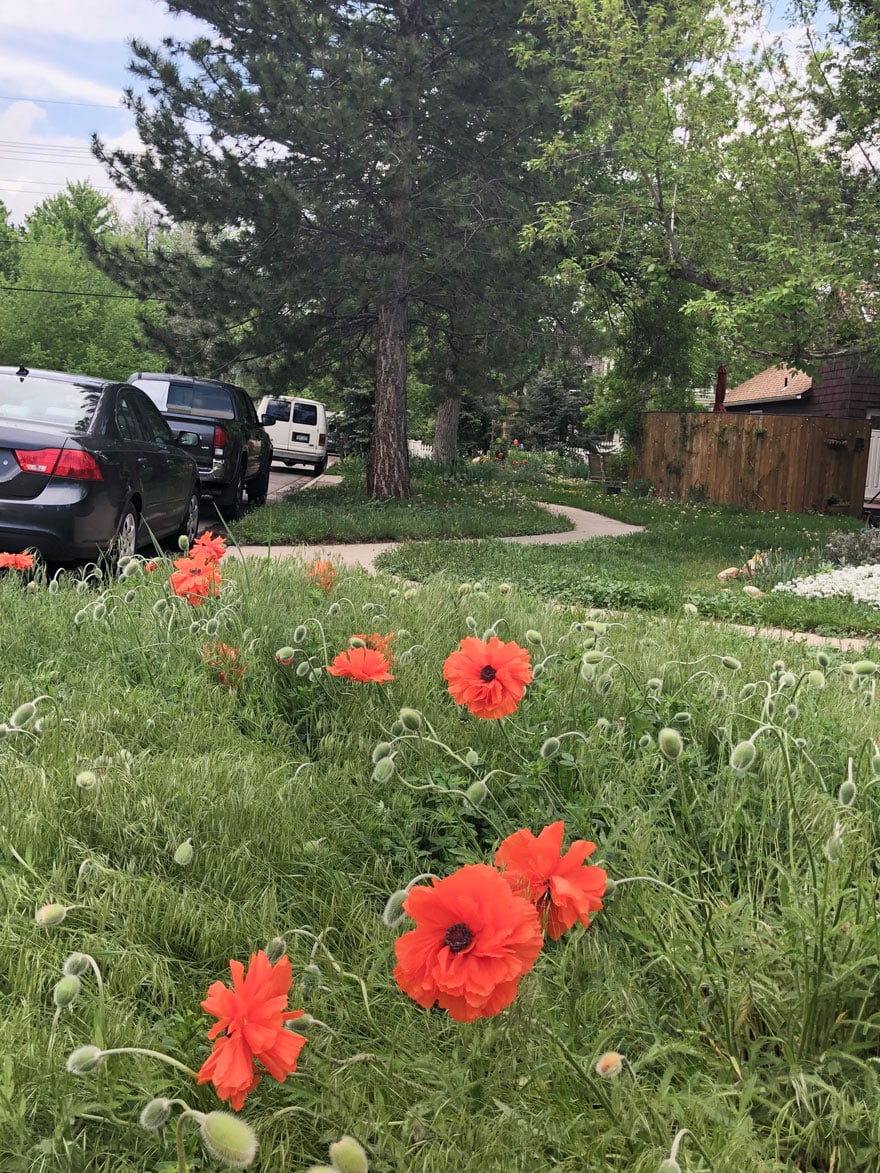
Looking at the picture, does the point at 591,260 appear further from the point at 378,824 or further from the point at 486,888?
the point at 486,888

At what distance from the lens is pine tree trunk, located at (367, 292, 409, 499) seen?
1559 centimetres

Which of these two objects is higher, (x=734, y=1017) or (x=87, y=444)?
(x=87, y=444)

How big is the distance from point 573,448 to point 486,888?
38015 mm

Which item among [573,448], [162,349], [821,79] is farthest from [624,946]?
[573,448]

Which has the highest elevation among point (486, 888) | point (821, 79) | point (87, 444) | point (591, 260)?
point (821, 79)

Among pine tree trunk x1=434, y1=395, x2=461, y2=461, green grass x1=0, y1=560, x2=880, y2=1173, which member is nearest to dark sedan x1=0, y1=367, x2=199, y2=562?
green grass x1=0, y1=560, x2=880, y2=1173

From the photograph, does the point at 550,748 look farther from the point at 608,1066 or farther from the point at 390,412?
the point at 390,412

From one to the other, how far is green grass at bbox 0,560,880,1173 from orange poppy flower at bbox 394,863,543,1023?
0.89 ft

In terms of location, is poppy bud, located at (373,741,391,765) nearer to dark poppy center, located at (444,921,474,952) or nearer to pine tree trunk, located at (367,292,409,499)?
dark poppy center, located at (444,921,474,952)

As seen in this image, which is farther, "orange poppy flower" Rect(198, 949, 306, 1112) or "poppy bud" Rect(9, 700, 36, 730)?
"poppy bud" Rect(9, 700, 36, 730)

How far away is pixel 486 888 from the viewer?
1312 mm

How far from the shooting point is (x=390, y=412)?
16.0m

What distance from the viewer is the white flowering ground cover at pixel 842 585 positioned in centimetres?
830

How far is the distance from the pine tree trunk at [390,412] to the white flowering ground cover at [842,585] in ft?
27.5
